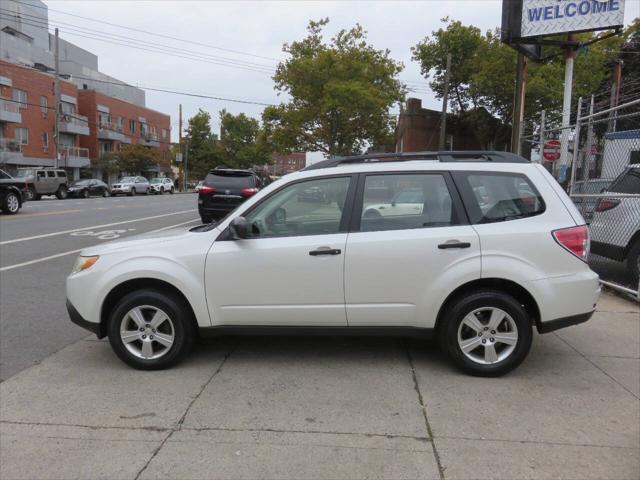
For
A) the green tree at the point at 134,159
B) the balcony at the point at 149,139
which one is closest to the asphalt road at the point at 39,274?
the green tree at the point at 134,159

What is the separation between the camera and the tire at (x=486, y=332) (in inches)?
160

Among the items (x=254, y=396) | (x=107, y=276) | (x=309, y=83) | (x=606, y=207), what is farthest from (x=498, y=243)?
(x=309, y=83)

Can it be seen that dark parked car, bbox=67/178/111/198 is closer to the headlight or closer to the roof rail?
the headlight

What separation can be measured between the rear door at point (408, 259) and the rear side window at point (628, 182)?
4702mm

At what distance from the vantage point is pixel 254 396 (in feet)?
12.7

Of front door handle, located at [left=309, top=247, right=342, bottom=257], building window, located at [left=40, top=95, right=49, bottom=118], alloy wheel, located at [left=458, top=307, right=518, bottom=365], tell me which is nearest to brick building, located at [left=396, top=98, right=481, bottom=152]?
building window, located at [left=40, top=95, right=49, bottom=118]

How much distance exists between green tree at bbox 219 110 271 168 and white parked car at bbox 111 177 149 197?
33508 millimetres

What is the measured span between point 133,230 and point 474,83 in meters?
27.2

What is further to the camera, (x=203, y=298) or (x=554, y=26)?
(x=554, y=26)

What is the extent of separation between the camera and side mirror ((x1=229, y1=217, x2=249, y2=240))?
4.10 m

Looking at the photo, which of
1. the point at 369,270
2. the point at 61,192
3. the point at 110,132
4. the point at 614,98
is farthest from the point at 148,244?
the point at 110,132

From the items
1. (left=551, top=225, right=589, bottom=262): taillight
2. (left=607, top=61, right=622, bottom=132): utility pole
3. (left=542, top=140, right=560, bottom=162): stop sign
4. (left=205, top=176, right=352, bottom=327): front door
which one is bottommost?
(left=205, top=176, right=352, bottom=327): front door

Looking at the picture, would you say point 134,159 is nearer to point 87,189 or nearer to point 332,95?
point 87,189

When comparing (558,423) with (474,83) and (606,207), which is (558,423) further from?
(474,83)
